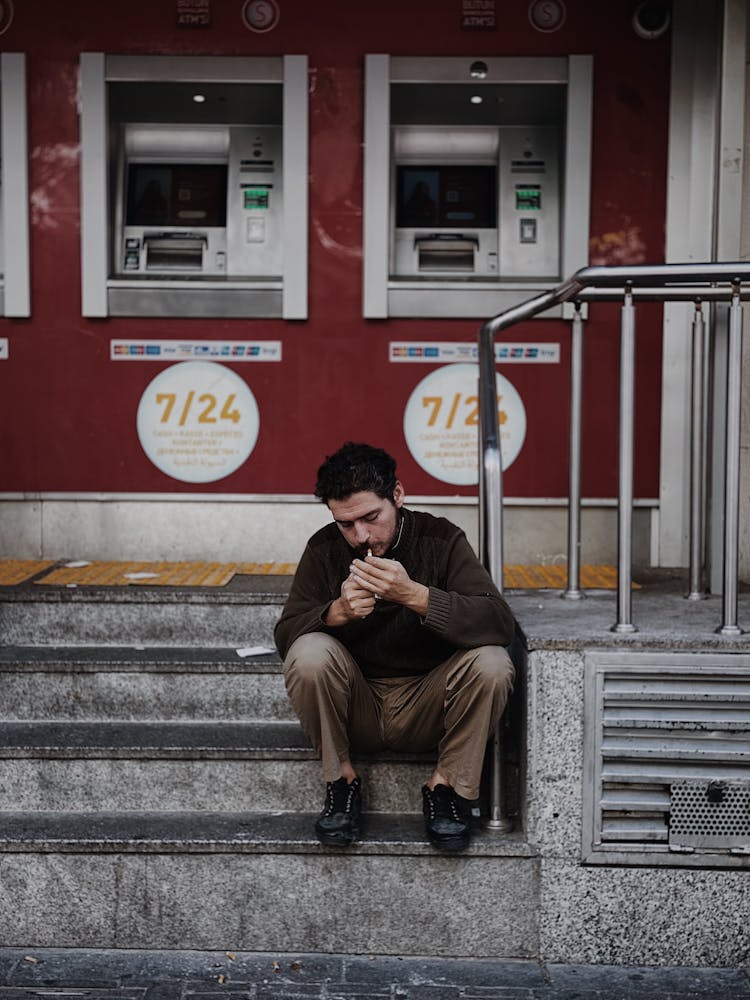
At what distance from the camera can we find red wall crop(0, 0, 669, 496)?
204 inches

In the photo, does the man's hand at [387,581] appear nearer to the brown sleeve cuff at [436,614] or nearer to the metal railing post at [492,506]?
Result: the brown sleeve cuff at [436,614]

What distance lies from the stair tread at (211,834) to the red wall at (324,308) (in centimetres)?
216

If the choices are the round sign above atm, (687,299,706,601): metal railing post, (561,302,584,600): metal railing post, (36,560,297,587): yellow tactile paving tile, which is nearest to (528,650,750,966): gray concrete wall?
(561,302,584,600): metal railing post

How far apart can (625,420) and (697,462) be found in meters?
0.62

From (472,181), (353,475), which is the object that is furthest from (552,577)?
(472,181)

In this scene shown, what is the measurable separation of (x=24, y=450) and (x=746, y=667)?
356 cm

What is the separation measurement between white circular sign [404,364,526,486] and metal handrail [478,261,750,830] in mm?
1499

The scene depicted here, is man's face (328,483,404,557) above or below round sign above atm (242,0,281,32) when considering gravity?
below

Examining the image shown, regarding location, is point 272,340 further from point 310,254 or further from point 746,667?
point 746,667

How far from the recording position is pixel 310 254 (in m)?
5.30

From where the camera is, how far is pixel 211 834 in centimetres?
331

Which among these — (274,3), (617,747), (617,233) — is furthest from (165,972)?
(274,3)

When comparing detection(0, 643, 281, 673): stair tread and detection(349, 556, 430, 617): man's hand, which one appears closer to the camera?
detection(349, 556, 430, 617): man's hand

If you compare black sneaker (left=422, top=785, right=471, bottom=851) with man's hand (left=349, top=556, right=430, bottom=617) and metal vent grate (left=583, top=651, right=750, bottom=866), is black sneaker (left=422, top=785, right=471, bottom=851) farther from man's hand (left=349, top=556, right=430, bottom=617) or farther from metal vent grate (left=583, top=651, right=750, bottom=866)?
man's hand (left=349, top=556, right=430, bottom=617)
